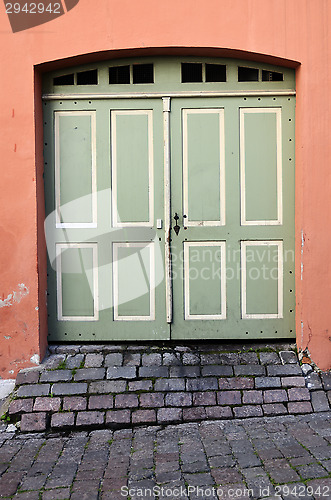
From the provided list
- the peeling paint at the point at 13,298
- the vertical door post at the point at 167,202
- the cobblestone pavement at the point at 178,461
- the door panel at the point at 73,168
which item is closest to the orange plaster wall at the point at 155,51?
the peeling paint at the point at 13,298

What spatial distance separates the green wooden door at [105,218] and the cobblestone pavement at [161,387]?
0.33 metres

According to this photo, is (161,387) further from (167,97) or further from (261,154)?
(167,97)

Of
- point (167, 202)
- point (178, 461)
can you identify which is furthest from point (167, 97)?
point (178, 461)

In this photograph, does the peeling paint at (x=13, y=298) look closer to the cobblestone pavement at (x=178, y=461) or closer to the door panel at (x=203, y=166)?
the cobblestone pavement at (x=178, y=461)

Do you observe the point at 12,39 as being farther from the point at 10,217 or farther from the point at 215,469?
the point at 215,469

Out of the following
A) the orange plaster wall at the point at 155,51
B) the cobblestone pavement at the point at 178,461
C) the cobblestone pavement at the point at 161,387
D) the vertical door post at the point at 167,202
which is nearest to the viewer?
the cobblestone pavement at the point at 178,461

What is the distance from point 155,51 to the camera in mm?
Result: 4270

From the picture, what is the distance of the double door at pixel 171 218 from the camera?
14.4 feet

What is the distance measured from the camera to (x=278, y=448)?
3.26 metres


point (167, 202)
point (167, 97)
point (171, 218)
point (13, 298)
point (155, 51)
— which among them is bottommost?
point (13, 298)

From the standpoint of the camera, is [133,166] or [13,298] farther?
[133,166]

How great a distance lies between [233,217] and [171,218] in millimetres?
618

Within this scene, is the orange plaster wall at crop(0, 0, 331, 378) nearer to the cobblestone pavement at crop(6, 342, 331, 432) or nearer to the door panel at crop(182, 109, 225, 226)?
the cobblestone pavement at crop(6, 342, 331, 432)

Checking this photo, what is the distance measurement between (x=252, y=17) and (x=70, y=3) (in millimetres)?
1717
